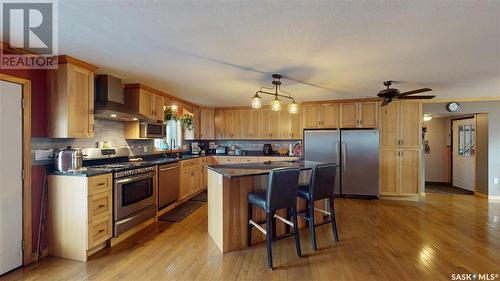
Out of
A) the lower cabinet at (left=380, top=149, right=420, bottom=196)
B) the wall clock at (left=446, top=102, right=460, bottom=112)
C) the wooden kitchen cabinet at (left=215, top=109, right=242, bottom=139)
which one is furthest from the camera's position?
the wooden kitchen cabinet at (left=215, top=109, right=242, bottom=139)

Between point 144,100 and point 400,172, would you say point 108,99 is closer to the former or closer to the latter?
point 144,100

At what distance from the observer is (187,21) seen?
182 centimetres

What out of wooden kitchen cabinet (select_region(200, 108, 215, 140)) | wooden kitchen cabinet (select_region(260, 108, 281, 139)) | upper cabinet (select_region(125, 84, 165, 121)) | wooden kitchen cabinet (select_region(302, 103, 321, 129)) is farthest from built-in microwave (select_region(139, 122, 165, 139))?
wooden kitchen cabinet (select_region(302, 103, 321, 129))

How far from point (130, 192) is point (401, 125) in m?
5.30

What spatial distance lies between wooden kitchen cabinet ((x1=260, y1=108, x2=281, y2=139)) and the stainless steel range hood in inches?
134

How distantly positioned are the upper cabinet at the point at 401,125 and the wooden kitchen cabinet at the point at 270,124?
2.35m

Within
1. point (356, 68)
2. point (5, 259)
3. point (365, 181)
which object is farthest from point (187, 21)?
point (365, 181)

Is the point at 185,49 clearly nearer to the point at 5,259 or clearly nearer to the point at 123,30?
the point at 123,30

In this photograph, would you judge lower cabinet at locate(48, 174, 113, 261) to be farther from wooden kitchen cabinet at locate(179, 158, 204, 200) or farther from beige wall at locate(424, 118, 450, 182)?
beige wall at locate(424, 118, 450, 182)

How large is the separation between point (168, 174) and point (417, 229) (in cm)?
390

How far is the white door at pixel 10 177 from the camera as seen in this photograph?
88.0 inches

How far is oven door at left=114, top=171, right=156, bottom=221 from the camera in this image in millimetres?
2918

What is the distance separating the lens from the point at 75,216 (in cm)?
255

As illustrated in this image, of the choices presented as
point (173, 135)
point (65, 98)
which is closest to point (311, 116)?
point (173, 135)
